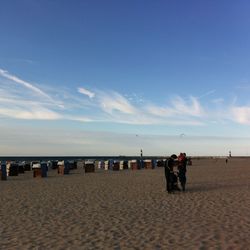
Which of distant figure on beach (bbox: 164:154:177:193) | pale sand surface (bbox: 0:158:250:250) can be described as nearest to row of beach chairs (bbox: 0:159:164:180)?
pale sand surface (bbox: 0:158:250:250)

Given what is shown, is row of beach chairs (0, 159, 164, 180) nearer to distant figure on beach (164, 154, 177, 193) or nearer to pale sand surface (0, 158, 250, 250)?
pale sand surface (0, 158, 250, 250)

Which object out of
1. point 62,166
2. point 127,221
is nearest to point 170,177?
point 127,221

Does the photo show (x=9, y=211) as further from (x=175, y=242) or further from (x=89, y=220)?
(x=175, y=242)

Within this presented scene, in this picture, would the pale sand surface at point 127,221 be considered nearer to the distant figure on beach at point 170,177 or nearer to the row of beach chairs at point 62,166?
the distant figure on beach at point 170,177

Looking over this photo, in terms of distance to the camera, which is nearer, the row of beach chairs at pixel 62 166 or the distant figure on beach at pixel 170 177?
the distant figure on beach at pixel 170 177

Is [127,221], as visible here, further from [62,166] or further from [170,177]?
[62,166]

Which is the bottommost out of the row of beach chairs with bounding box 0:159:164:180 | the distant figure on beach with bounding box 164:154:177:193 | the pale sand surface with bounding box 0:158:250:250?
the pale sand surface with bounding box 0:158:250:250

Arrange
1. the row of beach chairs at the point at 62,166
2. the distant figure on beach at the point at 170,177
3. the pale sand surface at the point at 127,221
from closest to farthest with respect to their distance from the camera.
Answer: the pale sand surface at the point at 127,221, the distant figure on beach at the point at 170,177, the row of beach chairs at the point at 62,166

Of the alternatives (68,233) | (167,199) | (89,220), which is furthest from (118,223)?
(167,199)

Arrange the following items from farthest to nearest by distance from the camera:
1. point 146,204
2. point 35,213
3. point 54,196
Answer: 1. point 54,196
2. point 146,204
3. point 35,213

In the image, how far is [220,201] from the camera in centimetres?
1478

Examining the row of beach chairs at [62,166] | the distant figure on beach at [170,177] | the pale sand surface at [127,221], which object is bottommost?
the pale sand surface at [127,221]

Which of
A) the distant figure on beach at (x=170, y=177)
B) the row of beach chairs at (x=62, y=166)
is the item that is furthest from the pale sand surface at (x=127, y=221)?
the row of beach chairs at (x=62, y=166)

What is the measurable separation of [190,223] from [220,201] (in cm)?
443
